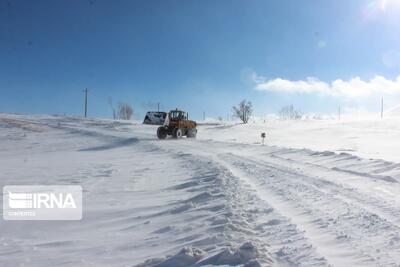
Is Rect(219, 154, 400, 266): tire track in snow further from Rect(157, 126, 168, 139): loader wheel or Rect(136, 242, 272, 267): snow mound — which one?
Rect(157, 126, 168, 139): loader wheel

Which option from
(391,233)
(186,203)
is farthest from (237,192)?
(391,233)

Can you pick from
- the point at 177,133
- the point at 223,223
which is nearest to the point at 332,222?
the point at 223,223

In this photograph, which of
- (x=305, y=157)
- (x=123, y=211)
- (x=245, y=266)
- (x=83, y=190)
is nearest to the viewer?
(x=245, y=266)

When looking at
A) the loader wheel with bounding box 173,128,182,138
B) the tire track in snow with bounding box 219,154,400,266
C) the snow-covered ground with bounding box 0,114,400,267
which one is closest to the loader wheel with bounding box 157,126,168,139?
the loader wheel with bounding box 173,128,182,138

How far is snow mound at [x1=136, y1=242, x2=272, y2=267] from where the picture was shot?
4.81 meters

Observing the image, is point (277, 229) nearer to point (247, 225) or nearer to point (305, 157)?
point (247, 225)

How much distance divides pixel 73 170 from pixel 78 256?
9844 millimetres

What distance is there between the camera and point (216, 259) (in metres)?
4.92

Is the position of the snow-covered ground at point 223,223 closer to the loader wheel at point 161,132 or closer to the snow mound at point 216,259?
the snow mound at point 216,259

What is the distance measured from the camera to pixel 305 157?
17984 millimetres

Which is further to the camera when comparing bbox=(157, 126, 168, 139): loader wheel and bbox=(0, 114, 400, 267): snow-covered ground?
bbox=(157, 126, 168, 139): loader wheel

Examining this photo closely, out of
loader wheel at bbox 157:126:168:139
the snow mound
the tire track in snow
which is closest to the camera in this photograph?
the snow mound

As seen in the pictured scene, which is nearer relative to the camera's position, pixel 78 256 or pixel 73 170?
pixel 78 256

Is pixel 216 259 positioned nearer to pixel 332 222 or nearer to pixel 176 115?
pixel 332 222
